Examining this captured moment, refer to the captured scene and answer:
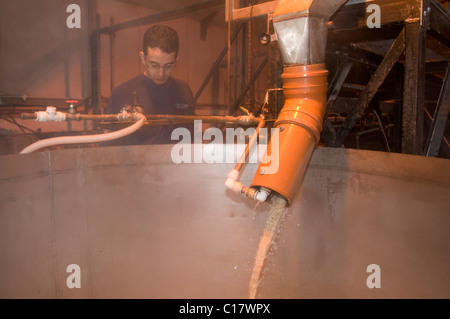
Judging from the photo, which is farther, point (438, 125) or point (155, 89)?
point (155, 89)

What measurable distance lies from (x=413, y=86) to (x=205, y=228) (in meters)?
1.21

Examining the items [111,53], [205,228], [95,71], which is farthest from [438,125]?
[111,53]

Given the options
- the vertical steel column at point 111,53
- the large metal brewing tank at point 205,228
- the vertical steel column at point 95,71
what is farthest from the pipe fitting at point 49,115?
the vertical steel column at point 111,53

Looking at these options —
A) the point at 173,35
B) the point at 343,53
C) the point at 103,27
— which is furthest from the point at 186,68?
the point at 343,53

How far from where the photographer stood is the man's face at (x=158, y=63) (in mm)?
2658

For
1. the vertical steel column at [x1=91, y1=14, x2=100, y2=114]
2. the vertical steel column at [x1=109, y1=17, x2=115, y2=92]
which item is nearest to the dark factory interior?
the vertical steel column at [x1=91, y1=14, x2=100, y2=114]

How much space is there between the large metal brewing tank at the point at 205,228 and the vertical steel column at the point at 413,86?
0.85 feet

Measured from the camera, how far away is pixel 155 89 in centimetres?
283

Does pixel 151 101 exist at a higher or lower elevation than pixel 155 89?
lower

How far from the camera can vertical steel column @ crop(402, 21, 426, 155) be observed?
57.2 inches

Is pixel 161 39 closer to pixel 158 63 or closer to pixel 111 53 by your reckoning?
pixel 158 63

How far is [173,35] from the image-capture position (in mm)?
2631

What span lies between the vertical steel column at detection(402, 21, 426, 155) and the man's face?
1.78 meters
